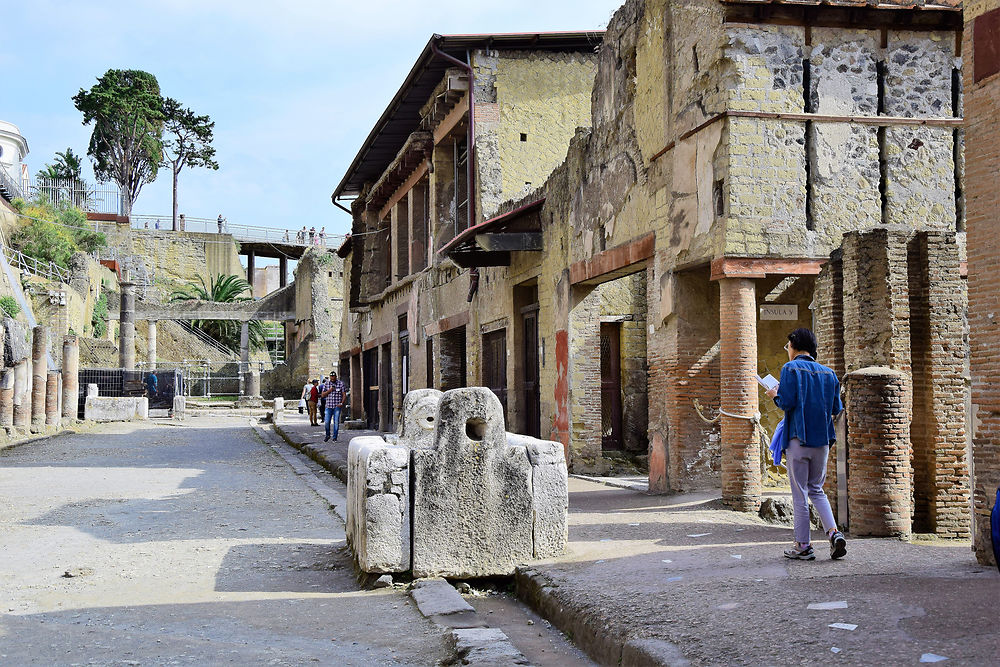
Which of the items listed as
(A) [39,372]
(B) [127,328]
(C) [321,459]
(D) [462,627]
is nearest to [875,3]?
(D) [462,627]

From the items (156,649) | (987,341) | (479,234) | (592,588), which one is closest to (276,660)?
(156,649)

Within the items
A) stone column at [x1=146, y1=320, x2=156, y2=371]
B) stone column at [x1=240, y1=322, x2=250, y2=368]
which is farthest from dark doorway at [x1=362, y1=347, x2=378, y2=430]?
stone column at [x1=240, y1=322, x2=250, y2=368]

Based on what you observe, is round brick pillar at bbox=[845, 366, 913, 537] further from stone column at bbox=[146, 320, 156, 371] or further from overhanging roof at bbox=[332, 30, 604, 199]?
stone column at bbox=[146, 320, 156, 371]

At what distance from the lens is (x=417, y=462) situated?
6.77 meters

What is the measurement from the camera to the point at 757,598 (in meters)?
5.27

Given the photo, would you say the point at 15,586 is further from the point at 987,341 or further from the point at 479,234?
the point at 479,234

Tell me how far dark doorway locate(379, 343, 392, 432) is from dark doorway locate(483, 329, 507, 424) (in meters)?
7.81

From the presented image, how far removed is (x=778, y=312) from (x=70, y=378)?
27.0 meters

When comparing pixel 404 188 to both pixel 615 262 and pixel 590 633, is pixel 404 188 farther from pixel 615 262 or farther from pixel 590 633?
pixel 590 633

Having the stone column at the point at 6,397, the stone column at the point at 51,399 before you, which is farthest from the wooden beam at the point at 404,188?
the stone column at the point at 51,399

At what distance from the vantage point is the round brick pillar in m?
7.34

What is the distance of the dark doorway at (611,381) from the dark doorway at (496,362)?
67.6 inches

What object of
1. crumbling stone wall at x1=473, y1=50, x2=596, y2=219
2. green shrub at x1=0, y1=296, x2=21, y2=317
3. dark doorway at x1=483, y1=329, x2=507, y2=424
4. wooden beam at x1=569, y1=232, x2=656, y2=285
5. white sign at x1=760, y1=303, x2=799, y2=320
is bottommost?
dark doorway at x1=483, y1=329, x2=507, y2=424

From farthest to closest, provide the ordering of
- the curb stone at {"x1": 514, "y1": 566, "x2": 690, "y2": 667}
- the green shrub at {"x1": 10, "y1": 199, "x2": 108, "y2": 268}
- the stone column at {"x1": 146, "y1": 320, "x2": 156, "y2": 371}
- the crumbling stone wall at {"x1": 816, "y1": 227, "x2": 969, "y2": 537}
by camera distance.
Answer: the stone column at {"x1": 146, "y1": 320, "x2": 156, "y2": 371}
the green shrub at {"x1": 10, "y1": 199, "x2": 108, "y2": 268}
the crumbling stone wall at {"x1": 816, "y1": 227, "x2": 969, "y2": 537}
the curb stone at {"x1": 514, "y1": 566, "x2": 690, "y2": 667}
